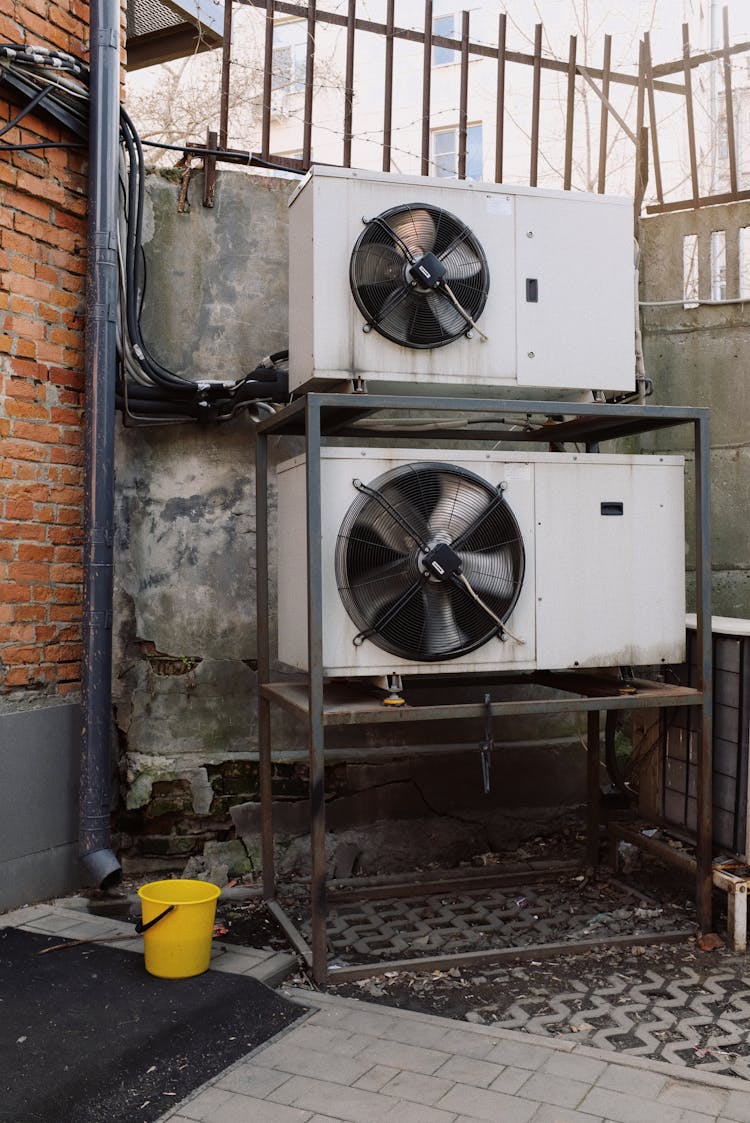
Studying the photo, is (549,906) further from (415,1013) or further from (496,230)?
(496,230)

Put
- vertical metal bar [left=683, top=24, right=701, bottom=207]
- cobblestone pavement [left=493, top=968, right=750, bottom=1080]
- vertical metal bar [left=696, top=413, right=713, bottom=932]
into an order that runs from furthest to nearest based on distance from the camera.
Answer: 1. vertical metal bar [left=683, top=24, right=701, bottom=207]
2. vertical metal bar [left=696, top=413, right=713, bottom=932]
3. cobblestone pavement [left=493, top=968, right=750, bottom=1080]

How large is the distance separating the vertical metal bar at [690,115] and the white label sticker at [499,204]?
1.83 meters

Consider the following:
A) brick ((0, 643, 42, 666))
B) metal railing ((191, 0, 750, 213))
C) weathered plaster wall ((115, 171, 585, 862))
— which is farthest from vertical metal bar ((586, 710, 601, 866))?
metal railing ((191, 0, 750, 213))

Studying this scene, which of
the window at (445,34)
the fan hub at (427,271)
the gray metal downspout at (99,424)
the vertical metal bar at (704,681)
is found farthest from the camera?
the window at (445,34)

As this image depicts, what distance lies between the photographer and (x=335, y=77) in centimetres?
651

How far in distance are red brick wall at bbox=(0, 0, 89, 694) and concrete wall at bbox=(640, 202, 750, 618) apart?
2904mm

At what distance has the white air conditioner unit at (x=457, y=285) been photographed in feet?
11.9

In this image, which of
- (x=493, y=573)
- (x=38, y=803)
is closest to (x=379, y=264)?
(x=493, y=573)

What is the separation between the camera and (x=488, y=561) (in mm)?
3709

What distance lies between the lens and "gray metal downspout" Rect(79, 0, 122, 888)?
167 inches

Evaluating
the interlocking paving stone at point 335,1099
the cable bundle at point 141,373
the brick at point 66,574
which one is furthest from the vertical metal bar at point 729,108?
the interlocking paving stone at point 335,1099

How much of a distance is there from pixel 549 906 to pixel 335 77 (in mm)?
5314

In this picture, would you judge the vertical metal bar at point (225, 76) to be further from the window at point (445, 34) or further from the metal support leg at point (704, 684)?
the metal support leg at point (704, 684)

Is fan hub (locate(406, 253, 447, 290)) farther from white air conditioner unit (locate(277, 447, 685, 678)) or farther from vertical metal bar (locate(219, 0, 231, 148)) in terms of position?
vertical metal bar (locate(219, 0, 231, 148))
